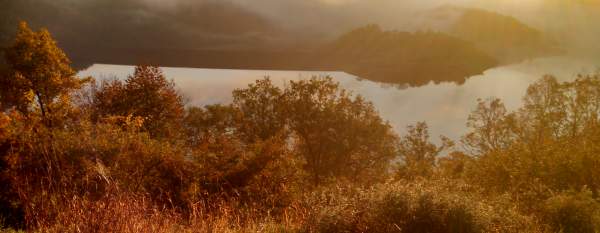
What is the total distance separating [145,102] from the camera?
34.8 m

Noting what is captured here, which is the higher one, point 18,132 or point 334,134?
point 18,132

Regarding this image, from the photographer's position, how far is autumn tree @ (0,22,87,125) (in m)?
29.4

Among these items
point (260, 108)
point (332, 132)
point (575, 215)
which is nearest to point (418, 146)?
point (332, 132)

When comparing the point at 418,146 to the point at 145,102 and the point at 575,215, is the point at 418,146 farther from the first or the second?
the point at 575,215

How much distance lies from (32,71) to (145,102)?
7.61 metres

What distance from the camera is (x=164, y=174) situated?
1775cm

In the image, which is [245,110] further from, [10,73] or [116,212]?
[116,212]

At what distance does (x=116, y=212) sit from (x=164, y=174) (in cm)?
1129

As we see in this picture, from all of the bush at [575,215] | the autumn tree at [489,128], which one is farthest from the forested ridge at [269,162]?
the autumn tree at [489,128]

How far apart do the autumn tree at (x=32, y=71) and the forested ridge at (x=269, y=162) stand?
89mm

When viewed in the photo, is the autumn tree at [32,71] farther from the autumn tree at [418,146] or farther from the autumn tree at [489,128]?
the autumn tree at [418,146]

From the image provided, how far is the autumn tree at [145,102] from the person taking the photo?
1333 inches

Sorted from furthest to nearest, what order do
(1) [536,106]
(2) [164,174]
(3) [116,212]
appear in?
1. (1) [536,106]
2. (2) [164,174]
3. (3) [116,212]

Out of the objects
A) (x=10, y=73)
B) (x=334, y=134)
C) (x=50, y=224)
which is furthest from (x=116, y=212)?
(x=334, y=134)
